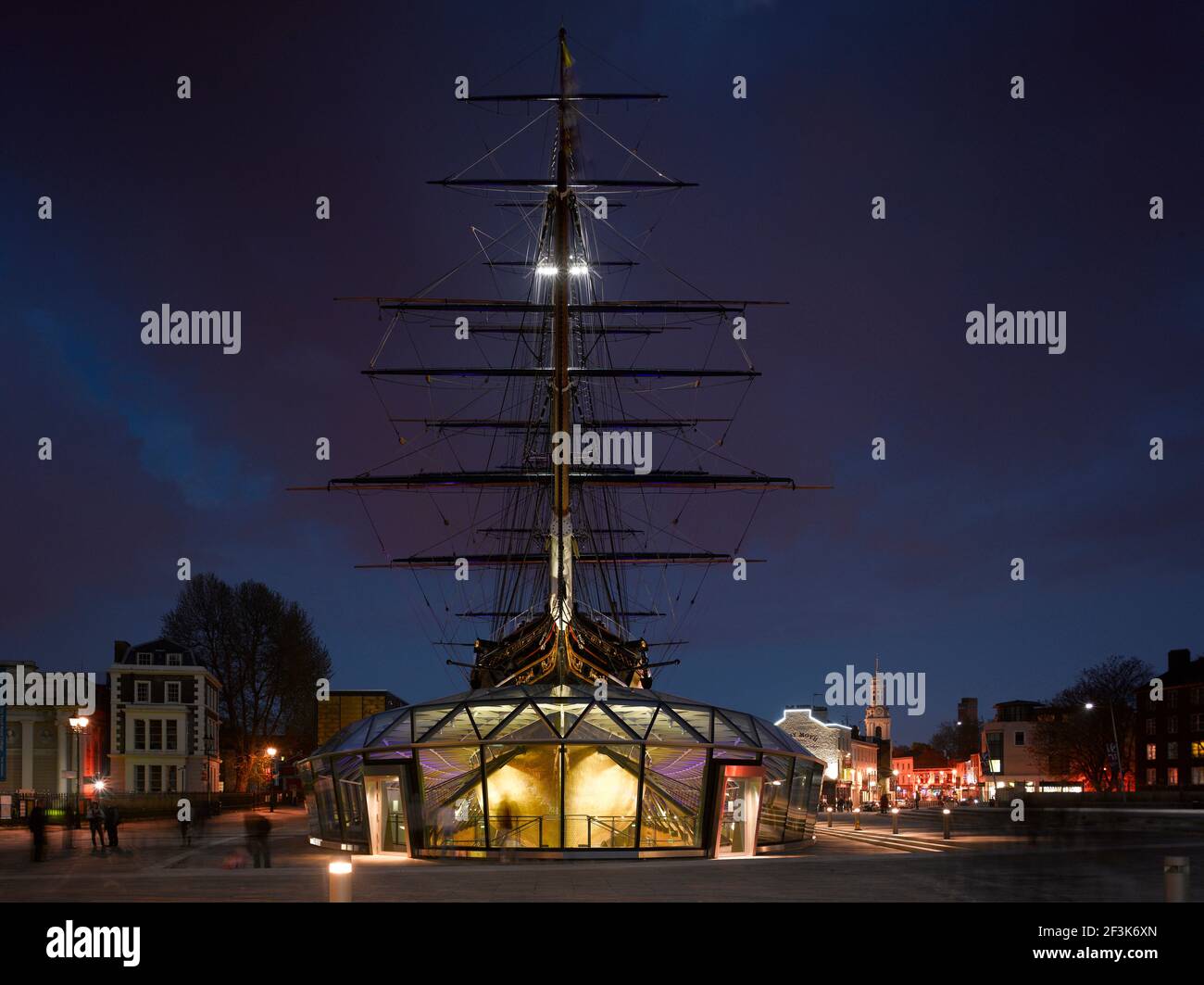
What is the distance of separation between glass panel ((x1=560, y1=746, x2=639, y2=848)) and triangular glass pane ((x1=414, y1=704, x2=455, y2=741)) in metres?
3.27

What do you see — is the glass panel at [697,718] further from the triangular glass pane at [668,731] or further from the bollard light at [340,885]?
the bollard light at [340,885]

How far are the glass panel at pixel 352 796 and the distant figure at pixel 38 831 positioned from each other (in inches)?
266

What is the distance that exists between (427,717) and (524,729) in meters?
2.68

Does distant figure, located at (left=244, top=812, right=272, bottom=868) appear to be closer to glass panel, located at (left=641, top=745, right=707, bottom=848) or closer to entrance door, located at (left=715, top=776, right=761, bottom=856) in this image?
glass panel, located at (left=641, top=745, right=707, bottom=848)

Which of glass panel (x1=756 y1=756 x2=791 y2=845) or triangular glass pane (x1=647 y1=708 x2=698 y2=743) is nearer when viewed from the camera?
triangular glass pane (x1=647 y1=708 x2=698 y2=743)

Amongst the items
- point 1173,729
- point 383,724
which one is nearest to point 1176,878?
point 383,724

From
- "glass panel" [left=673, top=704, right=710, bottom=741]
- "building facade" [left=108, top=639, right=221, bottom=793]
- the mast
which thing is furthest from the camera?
"building facade" [left=108, top=639, right=221, bottom=793]

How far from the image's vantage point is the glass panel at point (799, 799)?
3094 cm

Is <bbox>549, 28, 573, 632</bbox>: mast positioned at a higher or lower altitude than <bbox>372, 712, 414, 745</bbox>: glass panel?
higher

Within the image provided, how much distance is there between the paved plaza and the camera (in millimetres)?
16797

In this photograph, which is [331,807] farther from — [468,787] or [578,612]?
[578,612]

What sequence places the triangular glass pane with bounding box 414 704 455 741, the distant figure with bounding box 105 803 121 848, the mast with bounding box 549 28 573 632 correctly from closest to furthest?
the triangular glass pane with bounding box 414 704 455 741 → the distant figure with bounding box 105 803 121 848 → the mast with bounding box 549 28 573 632

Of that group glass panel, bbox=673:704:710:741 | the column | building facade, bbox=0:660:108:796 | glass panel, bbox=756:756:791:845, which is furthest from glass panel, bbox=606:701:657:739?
the column
